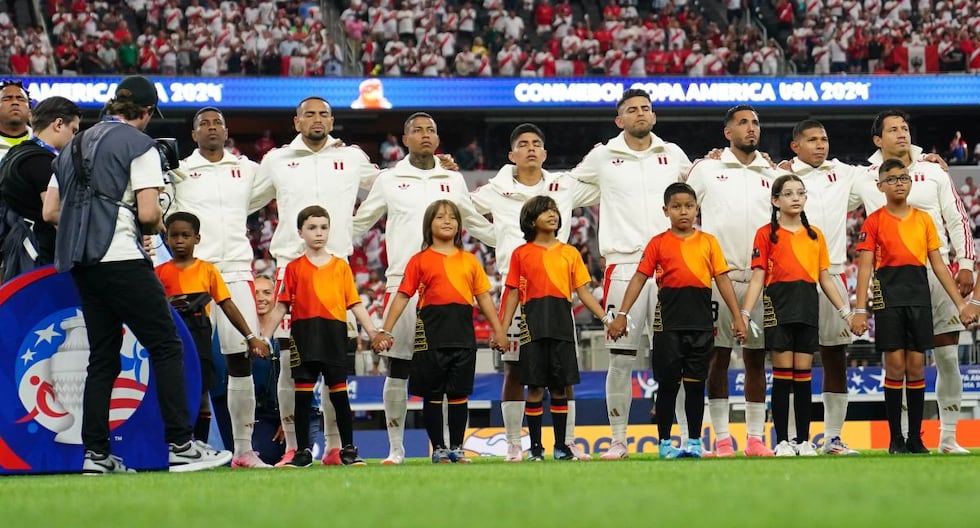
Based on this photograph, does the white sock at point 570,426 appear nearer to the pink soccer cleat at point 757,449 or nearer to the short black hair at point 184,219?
the pink soccer cleat at point 757,449

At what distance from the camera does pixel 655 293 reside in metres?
9.92

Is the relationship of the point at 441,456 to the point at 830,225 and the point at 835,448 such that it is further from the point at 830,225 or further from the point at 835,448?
the point at 830,225

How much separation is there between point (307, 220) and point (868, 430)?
34.8 feet

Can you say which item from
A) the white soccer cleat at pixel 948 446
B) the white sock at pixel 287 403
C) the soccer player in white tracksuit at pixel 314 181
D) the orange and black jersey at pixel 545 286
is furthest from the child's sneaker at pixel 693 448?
the white sock at pixel 287 403

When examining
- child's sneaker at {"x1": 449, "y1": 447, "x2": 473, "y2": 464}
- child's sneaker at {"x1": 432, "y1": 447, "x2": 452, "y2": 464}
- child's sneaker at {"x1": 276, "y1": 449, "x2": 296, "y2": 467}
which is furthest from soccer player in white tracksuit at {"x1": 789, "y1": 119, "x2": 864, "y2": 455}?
child's sneaker at {"x1": 276, "y1": 449, "x2": 296, "y2": 467}

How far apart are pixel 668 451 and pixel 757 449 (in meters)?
0.71

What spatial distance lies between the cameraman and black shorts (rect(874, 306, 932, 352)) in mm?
4938

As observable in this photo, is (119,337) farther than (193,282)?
No

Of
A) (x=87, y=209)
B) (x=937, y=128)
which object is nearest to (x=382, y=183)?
(x=87, y=209)

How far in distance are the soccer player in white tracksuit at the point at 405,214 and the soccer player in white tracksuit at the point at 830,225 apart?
2.63 m

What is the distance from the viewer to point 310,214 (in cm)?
967

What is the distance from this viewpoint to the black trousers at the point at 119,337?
25.8 feet

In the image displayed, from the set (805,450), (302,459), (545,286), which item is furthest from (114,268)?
(805,450)

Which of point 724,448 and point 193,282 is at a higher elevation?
point 193,282
